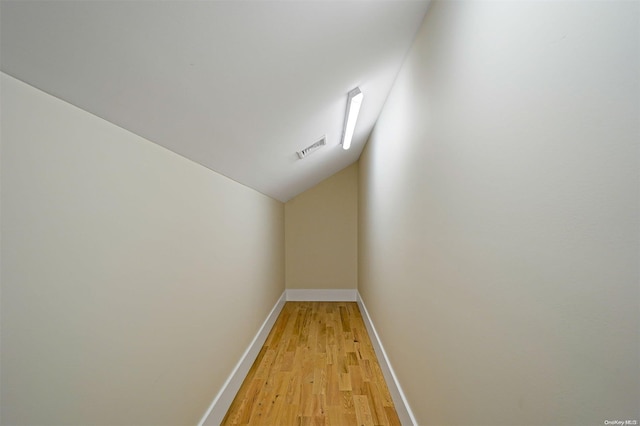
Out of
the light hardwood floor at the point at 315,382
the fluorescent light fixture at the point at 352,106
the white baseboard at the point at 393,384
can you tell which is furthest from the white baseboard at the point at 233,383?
the fluorescent light fixture at the point at 352,106

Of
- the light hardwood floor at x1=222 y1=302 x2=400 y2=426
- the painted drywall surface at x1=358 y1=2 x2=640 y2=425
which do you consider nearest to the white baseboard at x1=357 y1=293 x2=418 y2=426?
the light hardwood floor at x1=222 y1=302 x2=400 y2=426

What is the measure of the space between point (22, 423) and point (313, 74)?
164 cm

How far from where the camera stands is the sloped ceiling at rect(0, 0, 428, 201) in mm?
753

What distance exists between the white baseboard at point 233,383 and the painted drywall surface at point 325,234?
1.84 metres

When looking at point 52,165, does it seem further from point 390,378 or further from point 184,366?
point 390,378

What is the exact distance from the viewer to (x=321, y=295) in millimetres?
5855

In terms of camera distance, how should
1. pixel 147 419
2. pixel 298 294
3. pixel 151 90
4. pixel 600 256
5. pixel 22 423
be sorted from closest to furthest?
pixel 600 256 → pixel 22 423 → pixel 151 90 → pixel 147 419 → pixel 298 294

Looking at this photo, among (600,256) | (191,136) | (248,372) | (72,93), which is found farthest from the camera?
(248,372)

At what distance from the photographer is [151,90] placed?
1.08 metres

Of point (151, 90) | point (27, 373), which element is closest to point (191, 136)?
point (151, 90)

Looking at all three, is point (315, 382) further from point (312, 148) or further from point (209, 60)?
point (209, 60)

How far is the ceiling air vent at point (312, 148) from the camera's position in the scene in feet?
9.72

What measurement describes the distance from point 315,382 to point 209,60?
8.85 ft

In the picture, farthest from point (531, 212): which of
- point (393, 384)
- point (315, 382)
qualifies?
point (315, 382)
